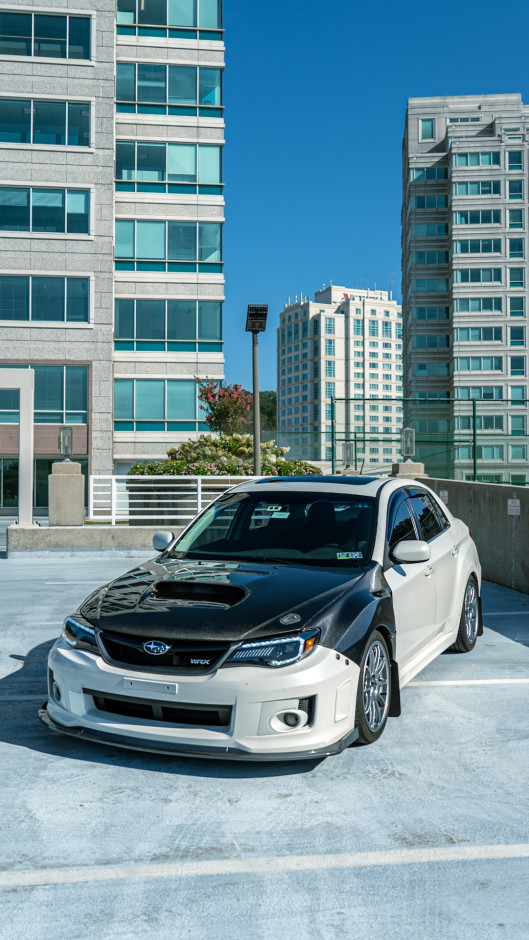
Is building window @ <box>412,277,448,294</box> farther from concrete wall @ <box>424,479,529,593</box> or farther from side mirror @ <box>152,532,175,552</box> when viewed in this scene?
side mirror @ <box>152,532,175,552</box>

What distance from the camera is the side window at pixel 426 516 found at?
630 cm

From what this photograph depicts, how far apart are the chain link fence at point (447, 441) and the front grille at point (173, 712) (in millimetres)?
17243

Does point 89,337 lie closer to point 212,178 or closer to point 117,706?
point 212,178

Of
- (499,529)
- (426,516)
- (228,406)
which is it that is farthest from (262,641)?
(228,406)

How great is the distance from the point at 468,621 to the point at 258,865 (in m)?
4.12

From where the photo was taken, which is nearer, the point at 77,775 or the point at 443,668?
the point at 77,775

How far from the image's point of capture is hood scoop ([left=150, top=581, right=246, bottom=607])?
4.53m

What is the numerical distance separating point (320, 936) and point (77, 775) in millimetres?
1805

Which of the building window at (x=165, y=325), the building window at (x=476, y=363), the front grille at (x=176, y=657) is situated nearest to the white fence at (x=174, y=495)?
the front grille at (x=176, y=657)

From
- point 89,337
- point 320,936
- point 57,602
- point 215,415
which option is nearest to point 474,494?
point 57,602

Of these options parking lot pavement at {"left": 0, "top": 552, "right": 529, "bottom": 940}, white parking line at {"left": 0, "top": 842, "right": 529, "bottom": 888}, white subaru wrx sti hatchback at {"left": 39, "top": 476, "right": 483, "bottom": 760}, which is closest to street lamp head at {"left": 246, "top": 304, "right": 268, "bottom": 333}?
white subaru wrx sti hatchback at {"left": 39, "top": 476, "right": 483, "bottom": 760}

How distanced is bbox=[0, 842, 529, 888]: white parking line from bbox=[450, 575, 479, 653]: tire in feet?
11.4

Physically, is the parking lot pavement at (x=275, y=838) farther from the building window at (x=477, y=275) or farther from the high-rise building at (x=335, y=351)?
the high-rise building at (x=335, y=351)

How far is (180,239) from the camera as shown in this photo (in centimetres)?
4016
